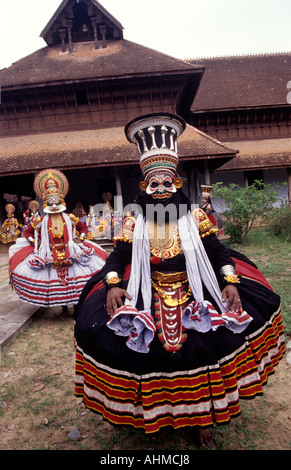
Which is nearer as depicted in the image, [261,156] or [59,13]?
[59,13]

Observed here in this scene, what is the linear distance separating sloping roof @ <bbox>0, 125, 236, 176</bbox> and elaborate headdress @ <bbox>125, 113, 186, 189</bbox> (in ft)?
30.1

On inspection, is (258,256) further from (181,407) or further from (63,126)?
(63,126)

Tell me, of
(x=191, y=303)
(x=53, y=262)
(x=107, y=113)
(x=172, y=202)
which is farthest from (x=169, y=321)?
(x=107, y=113)

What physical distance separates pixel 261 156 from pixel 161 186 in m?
15.2

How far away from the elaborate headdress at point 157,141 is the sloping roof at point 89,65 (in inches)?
471

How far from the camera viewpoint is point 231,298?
6.99 feet

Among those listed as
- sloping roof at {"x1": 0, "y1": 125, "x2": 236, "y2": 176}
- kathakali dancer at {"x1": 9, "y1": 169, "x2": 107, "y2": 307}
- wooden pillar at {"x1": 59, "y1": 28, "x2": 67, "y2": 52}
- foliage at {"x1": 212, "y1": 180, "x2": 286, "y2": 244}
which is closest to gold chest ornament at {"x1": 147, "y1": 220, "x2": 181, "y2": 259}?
kathakali dancer at {"x1": 9, "y1": 169, "x2": 107, "y2": 307}

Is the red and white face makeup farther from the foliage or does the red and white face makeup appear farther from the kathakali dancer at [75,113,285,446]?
the foliage

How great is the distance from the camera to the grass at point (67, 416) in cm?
235

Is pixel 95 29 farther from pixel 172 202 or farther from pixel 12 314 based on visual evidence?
pixel 172 202

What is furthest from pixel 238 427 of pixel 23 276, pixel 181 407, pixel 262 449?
pixel 23 276

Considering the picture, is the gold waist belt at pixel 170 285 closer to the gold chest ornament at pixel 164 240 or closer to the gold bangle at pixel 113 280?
the gold chest ornament at pixel 164 240

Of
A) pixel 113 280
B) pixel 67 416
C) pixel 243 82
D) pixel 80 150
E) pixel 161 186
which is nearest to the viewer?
pixel 113 280
